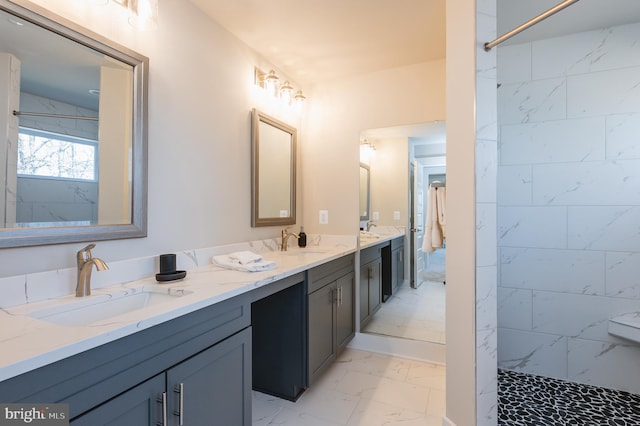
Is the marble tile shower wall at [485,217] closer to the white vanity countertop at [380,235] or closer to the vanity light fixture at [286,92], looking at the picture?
the white vanity countertop at [380,235]

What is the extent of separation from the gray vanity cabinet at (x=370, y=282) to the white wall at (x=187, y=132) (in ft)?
3.49

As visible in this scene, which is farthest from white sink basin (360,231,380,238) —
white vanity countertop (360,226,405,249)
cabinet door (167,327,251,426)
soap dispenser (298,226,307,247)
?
cabinet door (167,327,251,426)

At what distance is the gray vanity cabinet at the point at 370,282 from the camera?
2.71m

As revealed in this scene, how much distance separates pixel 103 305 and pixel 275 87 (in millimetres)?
1919

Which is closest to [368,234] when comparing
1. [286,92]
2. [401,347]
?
[401,347]

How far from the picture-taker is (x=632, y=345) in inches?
78.7

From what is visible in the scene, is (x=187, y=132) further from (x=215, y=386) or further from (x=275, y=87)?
(x=215, y=386)

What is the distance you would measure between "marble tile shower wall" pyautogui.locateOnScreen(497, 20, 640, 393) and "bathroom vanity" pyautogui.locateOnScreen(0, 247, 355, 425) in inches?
60.0

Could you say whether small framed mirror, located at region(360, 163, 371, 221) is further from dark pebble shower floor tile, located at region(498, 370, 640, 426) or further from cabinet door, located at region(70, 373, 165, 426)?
cabinet door, located at region(70, 373, 165, 426)

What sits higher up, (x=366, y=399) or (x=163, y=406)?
(x=163, y=406)

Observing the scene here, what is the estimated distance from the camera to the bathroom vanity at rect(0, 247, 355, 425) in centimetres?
78

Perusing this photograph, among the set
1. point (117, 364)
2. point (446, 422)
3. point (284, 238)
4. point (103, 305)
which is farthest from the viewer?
point (284, 238)

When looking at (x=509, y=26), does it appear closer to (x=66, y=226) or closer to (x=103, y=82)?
(x=103, y=82)

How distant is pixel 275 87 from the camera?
8.02ft
